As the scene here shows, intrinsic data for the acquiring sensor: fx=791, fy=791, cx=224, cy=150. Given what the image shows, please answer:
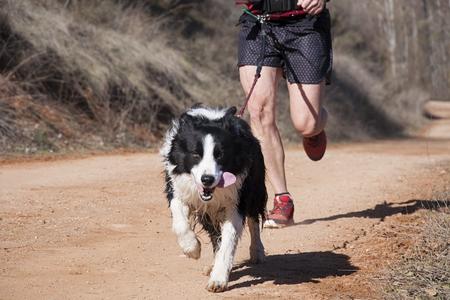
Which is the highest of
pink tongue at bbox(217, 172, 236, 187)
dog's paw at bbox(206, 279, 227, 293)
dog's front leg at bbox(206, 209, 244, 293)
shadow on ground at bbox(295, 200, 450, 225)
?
pink tongue at bbox(217, 172, 236, 187)

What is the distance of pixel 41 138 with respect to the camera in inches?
488

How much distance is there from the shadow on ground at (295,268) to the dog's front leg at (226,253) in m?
0.16

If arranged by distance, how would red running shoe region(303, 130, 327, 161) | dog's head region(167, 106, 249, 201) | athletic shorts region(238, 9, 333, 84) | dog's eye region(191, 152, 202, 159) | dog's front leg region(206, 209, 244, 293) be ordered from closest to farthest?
dog's front leg region(206, 209, 244, 293) < dog's head region(167, 106, 249, 201) < dog's eye region(191, 152, 202, 159) < athletic shorts region(238, 9, 333, 84) < red running shoe region(303, 130, 327, 161)

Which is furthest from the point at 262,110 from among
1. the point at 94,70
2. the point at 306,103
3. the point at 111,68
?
the point at 111,68

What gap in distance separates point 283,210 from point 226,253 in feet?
6.47

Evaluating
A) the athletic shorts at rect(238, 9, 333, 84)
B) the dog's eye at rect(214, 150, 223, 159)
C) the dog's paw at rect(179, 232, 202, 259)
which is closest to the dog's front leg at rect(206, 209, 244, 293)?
the dog's paw at rect(179, 232, 202, 259)

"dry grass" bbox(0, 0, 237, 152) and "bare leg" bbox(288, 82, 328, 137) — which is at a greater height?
"bare leg" bbox(288, 82, 328, 137)

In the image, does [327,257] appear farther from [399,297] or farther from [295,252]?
[399,297]

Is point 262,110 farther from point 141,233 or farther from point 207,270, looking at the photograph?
point 207,270

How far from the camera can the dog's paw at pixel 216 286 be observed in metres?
4.89

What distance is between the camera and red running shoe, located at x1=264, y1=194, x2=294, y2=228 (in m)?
6.95

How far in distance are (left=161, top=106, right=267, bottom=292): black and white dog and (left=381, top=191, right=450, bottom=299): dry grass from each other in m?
1.04

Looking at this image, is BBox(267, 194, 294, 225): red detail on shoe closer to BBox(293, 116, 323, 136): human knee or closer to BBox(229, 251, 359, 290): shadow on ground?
BBox(293, 116, 323, 136): human knee

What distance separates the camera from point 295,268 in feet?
18.8
